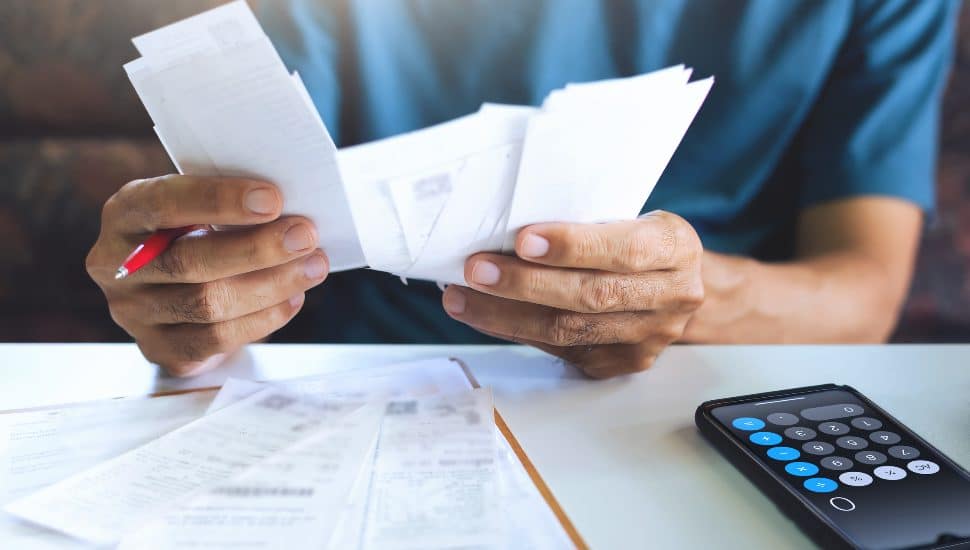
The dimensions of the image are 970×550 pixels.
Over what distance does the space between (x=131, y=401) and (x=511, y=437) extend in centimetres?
26

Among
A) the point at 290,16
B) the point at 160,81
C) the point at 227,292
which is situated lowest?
the point at 227,292

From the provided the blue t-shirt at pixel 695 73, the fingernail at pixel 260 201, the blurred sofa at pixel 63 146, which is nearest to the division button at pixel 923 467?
the fingernail at pixel 260 201

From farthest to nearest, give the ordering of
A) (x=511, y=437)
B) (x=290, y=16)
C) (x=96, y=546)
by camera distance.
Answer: (x=290, y=16), (x=511, y=437), (x=96, y=546)

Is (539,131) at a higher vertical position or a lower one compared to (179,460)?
higher

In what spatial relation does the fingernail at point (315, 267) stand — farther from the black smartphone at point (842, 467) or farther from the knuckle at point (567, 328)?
the black smartphone at point (842, 467)

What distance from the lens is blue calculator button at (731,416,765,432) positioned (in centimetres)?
43

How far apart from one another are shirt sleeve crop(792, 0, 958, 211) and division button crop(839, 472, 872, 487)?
2.17 feet

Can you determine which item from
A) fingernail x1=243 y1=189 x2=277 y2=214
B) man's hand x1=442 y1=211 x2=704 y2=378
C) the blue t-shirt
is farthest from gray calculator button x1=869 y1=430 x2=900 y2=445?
the blue t-shirt

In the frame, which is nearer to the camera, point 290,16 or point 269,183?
point 269,183

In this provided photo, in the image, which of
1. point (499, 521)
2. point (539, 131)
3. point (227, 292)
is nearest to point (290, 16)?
point (227, 292)

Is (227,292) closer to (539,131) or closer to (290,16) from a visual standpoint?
(539,131)

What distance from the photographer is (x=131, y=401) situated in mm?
483

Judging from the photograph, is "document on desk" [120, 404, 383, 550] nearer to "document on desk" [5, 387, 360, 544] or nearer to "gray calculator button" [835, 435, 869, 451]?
"document on desk" [5, 387, 360, 544]

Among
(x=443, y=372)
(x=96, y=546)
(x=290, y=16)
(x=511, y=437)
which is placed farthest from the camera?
(x=290, y=16)
